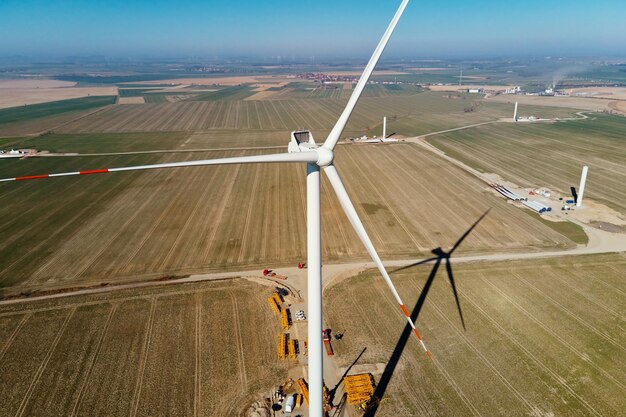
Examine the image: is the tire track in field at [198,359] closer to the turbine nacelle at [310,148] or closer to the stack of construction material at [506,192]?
the turbine nacelle at [310,148]

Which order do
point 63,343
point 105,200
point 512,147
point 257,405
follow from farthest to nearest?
point 512,147 → point 105,200 → point 63,343 → point 257,405

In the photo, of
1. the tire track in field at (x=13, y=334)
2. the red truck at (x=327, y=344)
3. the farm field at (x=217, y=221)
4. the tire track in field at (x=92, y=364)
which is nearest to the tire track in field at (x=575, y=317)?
the farm field at (x=217, y=221)

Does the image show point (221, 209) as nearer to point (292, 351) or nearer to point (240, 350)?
point (240, 350)

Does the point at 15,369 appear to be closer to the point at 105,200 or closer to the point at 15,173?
the point at 105,200

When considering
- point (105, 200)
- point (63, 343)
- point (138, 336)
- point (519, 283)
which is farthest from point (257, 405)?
point (105, 200)

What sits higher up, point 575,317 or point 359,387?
point 575,317

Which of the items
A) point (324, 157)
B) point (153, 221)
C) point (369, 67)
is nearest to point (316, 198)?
point (324, 157)

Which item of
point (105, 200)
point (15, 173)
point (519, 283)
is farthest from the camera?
point (15, 173)
